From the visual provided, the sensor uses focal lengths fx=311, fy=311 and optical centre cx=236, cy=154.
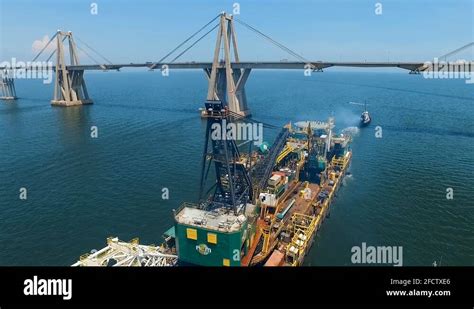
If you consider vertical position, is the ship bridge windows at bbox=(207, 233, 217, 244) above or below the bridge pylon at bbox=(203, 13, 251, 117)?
below

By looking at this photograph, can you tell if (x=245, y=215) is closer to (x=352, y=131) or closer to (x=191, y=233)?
(x=191, y=233)

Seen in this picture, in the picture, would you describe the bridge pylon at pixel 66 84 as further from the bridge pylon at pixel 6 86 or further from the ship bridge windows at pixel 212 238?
the ship bridge windows at pixel 212 238

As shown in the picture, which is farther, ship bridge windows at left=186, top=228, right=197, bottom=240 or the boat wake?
the boat wake

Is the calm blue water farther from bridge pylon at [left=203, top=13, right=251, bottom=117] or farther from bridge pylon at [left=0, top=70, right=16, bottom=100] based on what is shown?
bridge pylon at [left=0, top=70, right=16, bottom=100]

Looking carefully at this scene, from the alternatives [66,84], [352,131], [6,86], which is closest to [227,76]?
[352,131]

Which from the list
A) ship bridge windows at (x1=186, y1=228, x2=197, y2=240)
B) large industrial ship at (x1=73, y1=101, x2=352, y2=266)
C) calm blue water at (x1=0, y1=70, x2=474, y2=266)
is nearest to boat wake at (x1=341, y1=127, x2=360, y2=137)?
calm blue water at (x1=0, y1=70, x2=474, y2=266)
